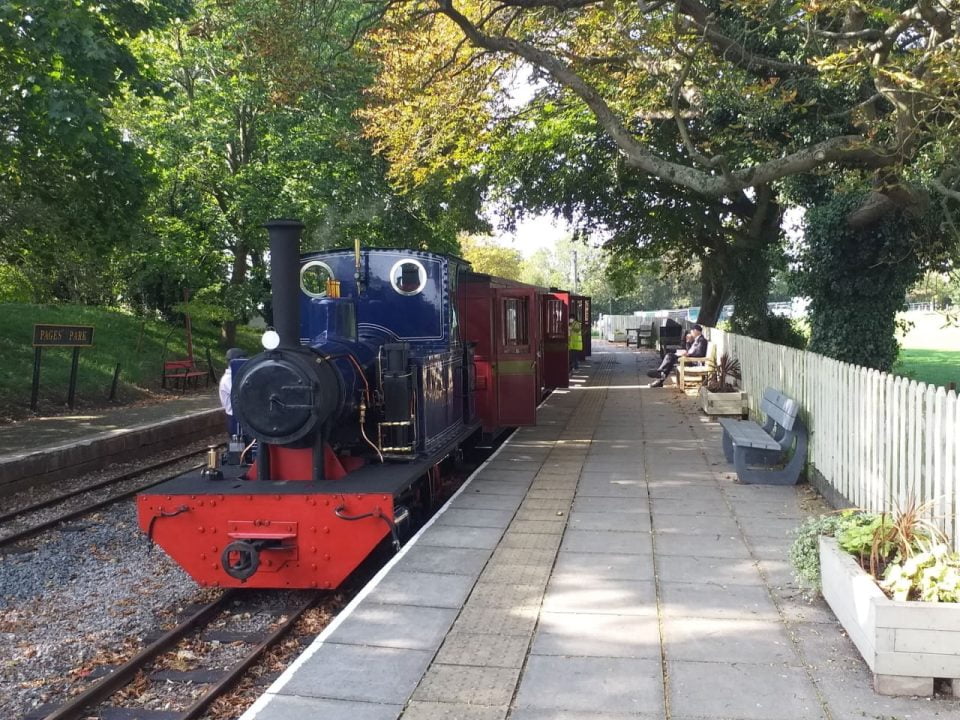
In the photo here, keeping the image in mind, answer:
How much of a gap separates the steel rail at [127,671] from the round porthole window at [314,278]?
11.1 feet

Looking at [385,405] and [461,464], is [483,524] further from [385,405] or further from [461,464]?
[461,464]

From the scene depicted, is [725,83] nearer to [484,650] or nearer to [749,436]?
[749,436]

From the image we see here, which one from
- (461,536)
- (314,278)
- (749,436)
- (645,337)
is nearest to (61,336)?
(314,278)

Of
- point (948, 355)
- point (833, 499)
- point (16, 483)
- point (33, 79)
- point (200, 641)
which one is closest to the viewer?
point (200, 641)

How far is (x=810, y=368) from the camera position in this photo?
8.73 m

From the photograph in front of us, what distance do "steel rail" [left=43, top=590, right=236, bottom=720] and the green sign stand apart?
372 inches

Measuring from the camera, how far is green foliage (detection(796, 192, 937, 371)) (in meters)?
12.9

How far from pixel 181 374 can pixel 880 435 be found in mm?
16212

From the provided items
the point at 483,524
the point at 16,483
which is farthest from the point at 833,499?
the point at 16,483

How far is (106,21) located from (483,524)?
10.4 m

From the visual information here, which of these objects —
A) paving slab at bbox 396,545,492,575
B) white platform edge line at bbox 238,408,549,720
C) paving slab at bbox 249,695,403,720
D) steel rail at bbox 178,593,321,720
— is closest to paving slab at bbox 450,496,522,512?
white platform edge line at bbox 238,408,549,720

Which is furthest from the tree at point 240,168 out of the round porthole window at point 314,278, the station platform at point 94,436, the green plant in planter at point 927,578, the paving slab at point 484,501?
the green plant in planter at point 927,578

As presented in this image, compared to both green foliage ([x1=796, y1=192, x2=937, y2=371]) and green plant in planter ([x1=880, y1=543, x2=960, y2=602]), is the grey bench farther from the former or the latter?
green foliage ([x1=796, y1=192, x2=937, y2=371])

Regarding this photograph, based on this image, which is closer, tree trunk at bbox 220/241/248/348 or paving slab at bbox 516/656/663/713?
paving slab at bbox 516/656/663/713
